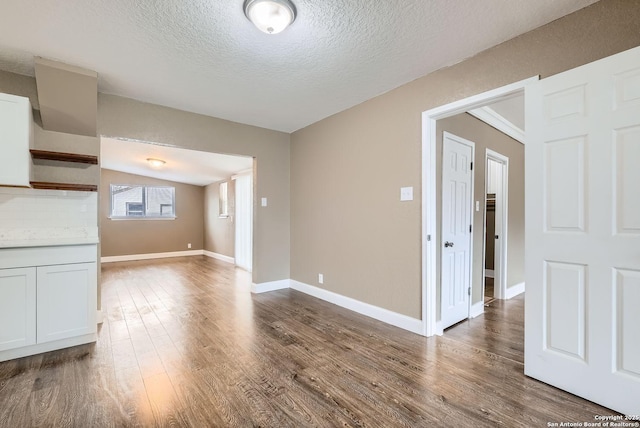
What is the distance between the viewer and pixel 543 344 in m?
1.90

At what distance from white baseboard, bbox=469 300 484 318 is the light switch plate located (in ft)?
5.38

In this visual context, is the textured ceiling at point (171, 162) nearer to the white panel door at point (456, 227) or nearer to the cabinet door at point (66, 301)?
the cabinet door at point (66, 301)

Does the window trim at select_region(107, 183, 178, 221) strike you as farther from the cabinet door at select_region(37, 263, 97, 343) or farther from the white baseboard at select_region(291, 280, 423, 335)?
the cabinet door at select_region(37, 263, 97, 343)

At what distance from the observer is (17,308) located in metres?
2.23

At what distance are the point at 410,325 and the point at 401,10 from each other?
2681mm

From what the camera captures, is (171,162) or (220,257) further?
(220,257)

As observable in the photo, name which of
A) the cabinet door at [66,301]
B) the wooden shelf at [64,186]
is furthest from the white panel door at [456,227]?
the wooden shelf at [64,186]

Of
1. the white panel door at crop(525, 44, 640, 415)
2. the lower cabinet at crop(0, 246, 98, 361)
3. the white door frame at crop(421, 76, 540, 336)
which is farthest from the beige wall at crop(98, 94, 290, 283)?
the white panel door at crop(525, 44, 640, 415)

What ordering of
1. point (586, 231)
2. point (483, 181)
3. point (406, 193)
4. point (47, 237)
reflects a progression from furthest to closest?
point (483, 181)
point (406, 193)
point (47, 237)
point (586, 231)

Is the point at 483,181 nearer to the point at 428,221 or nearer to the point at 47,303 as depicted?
the point at 428,221

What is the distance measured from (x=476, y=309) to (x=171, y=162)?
620 centimetres

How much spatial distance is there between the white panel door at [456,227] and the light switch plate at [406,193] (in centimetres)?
36

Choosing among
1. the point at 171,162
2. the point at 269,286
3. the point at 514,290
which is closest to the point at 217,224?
the point at 171,162

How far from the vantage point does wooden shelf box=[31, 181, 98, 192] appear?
243 cm
